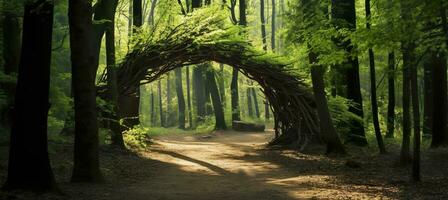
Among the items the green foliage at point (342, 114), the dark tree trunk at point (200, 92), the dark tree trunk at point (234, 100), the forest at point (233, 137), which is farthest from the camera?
the dark tree trunk at point (200, 92)

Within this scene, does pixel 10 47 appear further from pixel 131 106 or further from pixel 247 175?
pixel 247 175

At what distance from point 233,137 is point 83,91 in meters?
17.0

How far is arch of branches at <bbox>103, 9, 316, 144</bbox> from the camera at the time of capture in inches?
683

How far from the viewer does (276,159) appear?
15.2 m

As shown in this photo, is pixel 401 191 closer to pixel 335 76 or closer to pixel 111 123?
pixel 335 76

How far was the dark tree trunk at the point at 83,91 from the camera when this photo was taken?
8.57 m

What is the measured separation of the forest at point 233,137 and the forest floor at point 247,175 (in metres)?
0.04

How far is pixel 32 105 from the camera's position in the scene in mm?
7410

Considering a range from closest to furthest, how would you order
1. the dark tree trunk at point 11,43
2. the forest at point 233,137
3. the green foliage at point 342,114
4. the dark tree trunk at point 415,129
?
1. the forest at point 233,137
2. the dark tree trunk at point 415,129
3. the dark tree trunk at point 11,43
4. the green foliage at point 342,114

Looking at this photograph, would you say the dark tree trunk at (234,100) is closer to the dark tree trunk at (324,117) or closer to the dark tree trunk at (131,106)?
the dark tree trunk at (131,106)

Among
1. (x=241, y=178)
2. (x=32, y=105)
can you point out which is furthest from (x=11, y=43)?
(x=241, y=178)

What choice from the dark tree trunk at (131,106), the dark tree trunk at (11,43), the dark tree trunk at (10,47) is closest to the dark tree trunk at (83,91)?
the dark tree trunk at (10,47)

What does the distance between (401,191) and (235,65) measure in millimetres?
10966

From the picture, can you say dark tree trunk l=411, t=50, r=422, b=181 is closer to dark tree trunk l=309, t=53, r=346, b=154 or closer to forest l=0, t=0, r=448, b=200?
forest l=0, t=0, r=448, b=200
